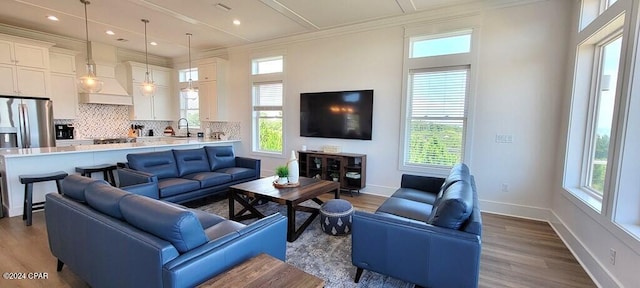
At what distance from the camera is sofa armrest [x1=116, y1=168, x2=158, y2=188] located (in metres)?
3.44

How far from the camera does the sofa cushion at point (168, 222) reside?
1.47 m

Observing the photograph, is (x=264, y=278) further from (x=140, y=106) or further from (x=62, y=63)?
(x=140, y=106)

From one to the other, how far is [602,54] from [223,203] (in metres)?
5.10

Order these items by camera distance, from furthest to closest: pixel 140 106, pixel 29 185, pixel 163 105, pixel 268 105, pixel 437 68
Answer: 1. pixel 163 105
2. pixel 140 106
3. pixel 268 105
4. pixel 437 68
5. pixel 29 185

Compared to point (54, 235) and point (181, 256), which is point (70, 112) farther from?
point (181, 256)

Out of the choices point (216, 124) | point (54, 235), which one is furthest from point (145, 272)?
point (216, 124)

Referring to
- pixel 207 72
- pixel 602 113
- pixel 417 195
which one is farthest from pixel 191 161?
pixel 602 113

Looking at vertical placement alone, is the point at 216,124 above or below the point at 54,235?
above

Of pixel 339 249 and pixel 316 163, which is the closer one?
pixel 339 249

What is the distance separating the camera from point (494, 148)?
405 centimetres

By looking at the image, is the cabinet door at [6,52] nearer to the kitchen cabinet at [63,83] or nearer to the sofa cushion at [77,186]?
the kitchen cabinet at [63,83]

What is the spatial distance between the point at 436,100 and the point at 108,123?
7437 millimetres

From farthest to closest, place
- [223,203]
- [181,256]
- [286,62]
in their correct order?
[286,62] < [223,203] < [181,256]

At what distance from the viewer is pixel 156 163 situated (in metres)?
4.13
